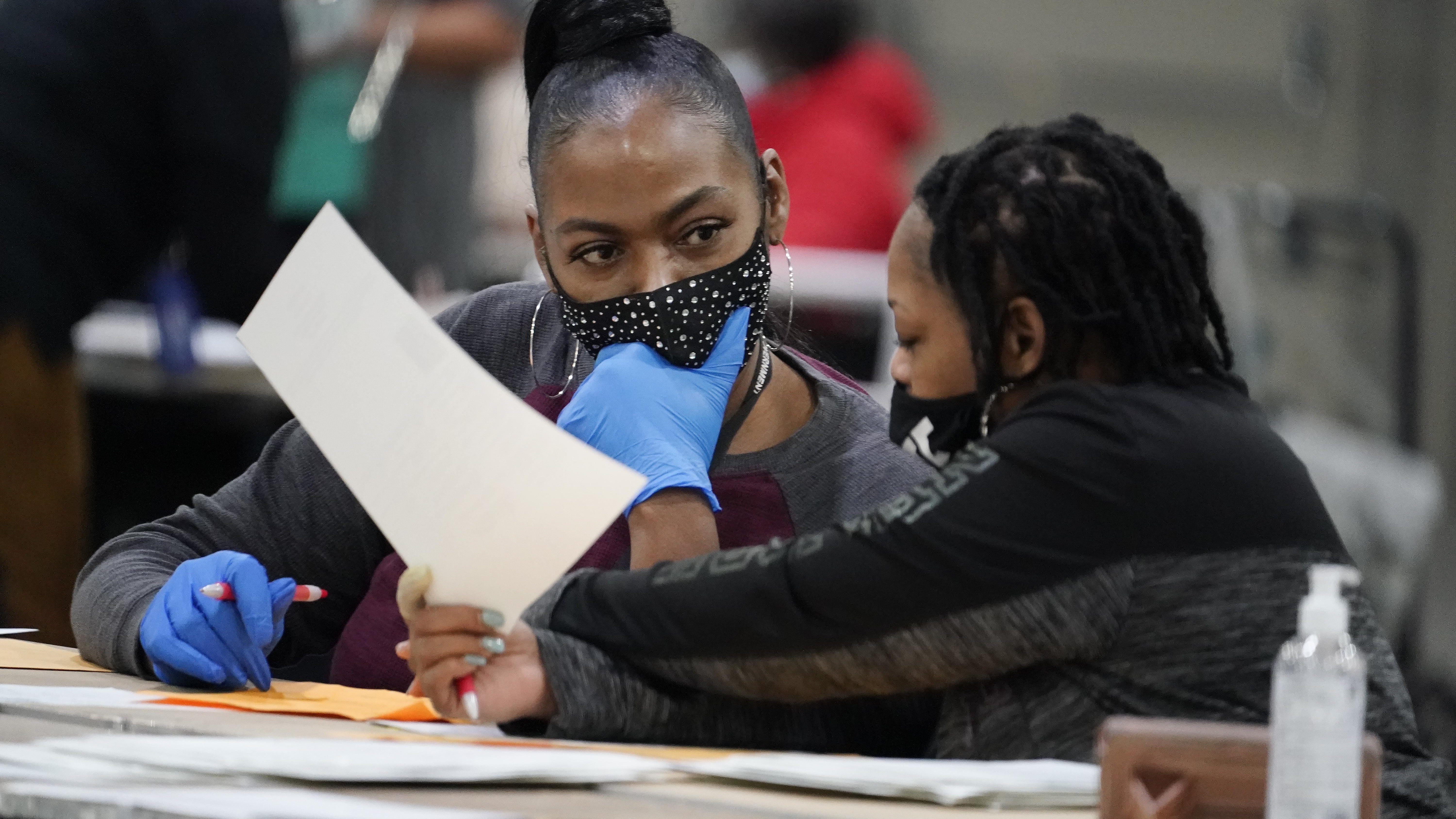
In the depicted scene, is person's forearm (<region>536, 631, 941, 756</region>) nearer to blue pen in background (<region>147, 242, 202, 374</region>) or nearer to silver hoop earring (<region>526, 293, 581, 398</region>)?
silver hoop earring (<region>526, 293, 581, 398</region>)

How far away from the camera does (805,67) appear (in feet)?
14.1

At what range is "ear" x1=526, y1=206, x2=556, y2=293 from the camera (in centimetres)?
169

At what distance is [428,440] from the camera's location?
1.20m

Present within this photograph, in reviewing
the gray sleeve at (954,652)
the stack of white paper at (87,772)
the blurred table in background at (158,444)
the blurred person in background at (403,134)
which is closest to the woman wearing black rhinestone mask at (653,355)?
the gray sleeve at (954,652)

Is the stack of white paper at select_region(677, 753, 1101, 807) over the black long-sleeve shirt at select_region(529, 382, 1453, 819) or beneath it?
beneath

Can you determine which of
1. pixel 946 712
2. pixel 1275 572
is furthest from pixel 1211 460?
pixel 946 712

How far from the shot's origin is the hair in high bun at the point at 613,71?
5.27ft

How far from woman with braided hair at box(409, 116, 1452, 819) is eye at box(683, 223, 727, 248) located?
0.96ft

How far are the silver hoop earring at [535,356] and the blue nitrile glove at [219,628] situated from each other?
1.19ft

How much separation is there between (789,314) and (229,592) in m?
0.66

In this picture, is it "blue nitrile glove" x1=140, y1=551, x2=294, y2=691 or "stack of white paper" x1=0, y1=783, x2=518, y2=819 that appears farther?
"blue nitrile glove" x1=140, y1=551, x2=294, y2=691

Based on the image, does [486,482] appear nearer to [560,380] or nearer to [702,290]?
[702,290]

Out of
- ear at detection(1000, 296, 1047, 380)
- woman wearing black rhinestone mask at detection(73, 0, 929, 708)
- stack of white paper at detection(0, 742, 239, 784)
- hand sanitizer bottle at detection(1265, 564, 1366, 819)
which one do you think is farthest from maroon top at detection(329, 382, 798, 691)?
hand sanitizer bottle at detection(1265, 564, 1366, 819)

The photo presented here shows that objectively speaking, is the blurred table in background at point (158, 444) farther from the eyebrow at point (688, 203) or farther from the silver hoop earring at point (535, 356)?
the eyebrow at point (688, 203)
